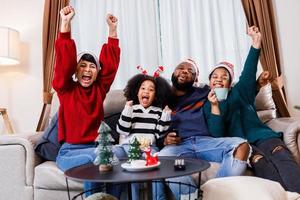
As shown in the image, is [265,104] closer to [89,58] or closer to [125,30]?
[89,58]

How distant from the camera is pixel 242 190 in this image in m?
1.19

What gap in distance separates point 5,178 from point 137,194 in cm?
79

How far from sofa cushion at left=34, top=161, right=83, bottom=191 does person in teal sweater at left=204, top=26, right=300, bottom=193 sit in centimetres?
91

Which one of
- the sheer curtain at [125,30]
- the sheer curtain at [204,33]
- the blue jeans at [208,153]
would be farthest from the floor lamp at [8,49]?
the blue jeans at [208,153]

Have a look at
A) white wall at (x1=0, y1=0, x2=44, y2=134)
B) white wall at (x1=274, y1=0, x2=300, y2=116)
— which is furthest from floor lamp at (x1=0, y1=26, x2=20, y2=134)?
white wall at (x1=274, y1=0, x2=300, y2=116)

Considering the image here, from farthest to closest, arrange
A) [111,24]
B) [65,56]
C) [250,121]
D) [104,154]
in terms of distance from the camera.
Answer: [111,24], [250,121], [65,56], [104,154]

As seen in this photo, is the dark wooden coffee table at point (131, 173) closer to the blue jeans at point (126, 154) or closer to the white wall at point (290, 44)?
the blue jeans at point (126, 154)

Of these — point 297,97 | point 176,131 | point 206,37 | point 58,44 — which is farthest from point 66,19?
point 297,97

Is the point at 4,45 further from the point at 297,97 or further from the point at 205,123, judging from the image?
the point at 297,97

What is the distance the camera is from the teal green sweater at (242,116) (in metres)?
1.83

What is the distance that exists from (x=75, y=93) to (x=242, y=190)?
45.9 inches

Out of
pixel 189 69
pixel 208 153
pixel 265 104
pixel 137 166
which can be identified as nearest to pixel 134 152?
pixel 137 166

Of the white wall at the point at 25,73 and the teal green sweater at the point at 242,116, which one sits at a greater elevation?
the white wall at the point at 25,73

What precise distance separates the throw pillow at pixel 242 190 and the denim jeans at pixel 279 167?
0.20m
